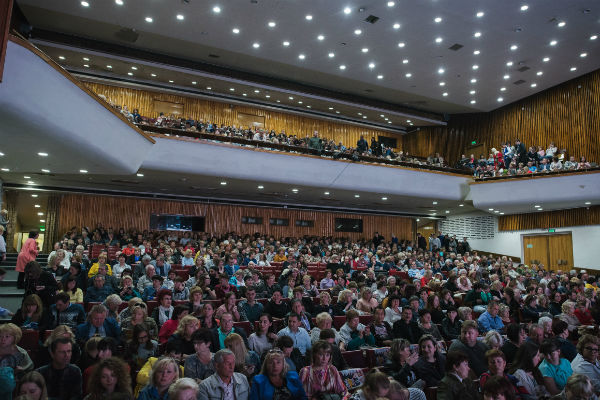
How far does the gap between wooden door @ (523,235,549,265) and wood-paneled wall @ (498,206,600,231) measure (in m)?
0.45

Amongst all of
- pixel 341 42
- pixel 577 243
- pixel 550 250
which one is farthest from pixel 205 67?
pixel 577 243

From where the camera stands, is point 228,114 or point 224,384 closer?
point 224,384

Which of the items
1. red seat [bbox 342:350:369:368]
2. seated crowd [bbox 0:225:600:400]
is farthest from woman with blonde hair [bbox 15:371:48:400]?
red seat [bbox 342:350:369:368]

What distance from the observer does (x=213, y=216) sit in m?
16.3

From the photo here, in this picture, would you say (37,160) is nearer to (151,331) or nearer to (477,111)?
(151,331)

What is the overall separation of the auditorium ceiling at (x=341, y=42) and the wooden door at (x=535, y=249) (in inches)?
224

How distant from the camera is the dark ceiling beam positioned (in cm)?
1235

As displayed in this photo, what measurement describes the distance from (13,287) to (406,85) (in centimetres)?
1384

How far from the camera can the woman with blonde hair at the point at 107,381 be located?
2.77 meters

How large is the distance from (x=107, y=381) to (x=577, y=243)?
16590 mm

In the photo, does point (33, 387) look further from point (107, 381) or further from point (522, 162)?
point (522, 162)

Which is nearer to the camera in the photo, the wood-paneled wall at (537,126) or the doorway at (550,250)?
the wood-paneled wall at (537,126)

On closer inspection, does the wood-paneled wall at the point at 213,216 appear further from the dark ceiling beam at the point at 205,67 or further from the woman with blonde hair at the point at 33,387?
the woman with blonde hair at the point at 33,387

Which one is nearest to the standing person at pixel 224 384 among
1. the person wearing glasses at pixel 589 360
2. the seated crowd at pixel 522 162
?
the person wearing glasses at pixel 589 360
